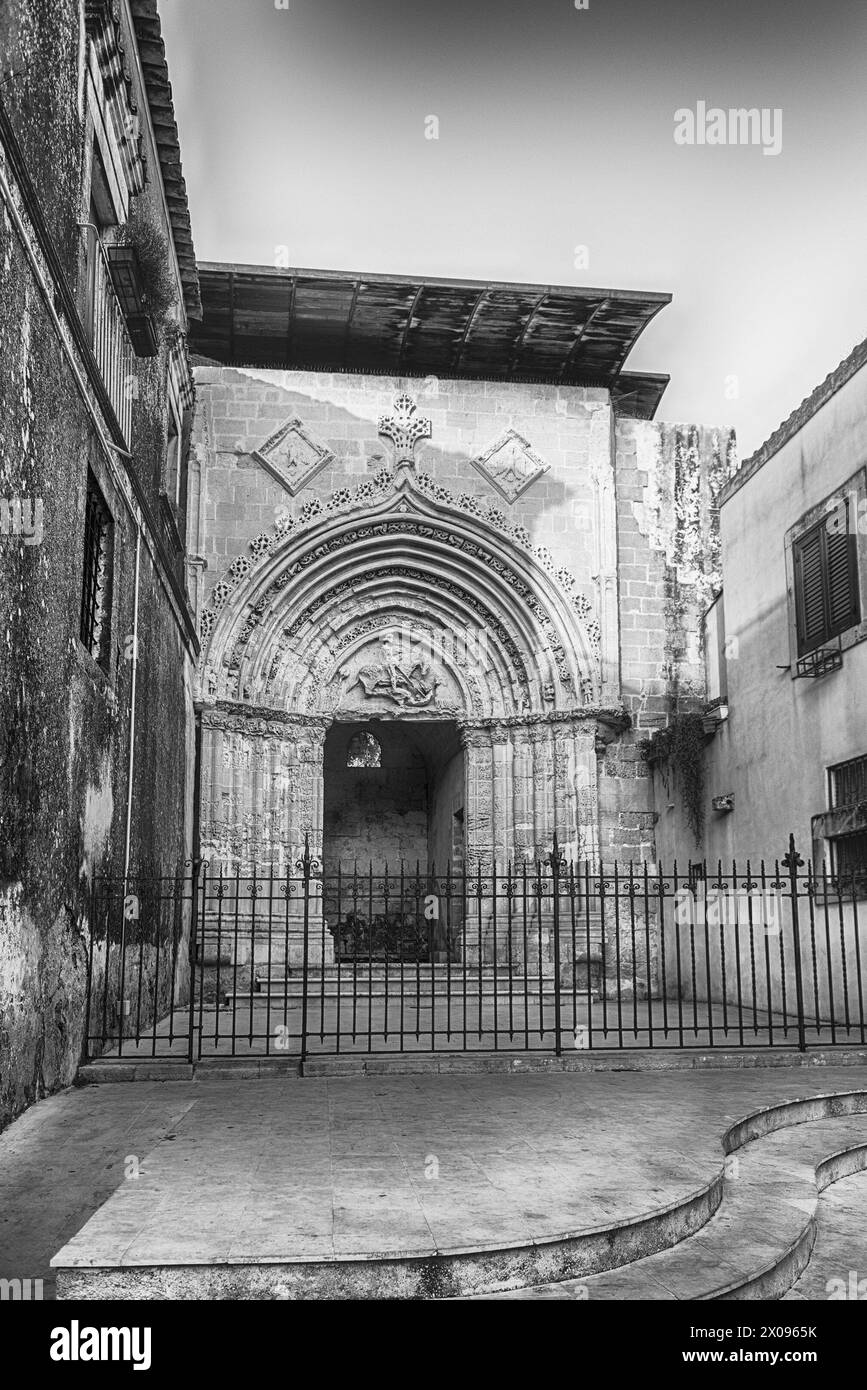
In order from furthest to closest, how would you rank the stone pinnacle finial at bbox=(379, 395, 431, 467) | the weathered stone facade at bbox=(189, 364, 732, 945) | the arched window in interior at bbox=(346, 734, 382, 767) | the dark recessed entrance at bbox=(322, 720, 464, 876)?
the arched window in interior at bbox=(346, 734, 382, 767)
the dark recessed entrance at bbox=(322, 720, 464, 876)
the stone pinnacle finial at bbox=(379, 395, 431, 467)
the weathered stone facade at bbox=(189, 364, 732, 945)

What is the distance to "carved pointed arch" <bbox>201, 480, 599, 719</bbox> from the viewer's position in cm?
1600

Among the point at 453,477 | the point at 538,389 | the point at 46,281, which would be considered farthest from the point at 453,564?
the point at 46,281

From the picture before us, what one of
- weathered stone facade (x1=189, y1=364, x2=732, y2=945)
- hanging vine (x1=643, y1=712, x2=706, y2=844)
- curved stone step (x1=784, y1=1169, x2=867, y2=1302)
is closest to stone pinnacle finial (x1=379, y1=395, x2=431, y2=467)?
weathered stone facade (x1=189, y1=364, x2=732, y2=945)

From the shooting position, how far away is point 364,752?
22828 millimetres

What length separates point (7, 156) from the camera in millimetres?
6137

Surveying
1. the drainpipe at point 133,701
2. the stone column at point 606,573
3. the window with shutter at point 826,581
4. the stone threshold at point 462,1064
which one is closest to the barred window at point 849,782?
the window with shutter at point 826,581

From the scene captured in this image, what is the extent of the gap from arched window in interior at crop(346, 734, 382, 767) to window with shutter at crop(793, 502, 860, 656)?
1167cm

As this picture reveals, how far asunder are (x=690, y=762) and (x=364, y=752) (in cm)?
920

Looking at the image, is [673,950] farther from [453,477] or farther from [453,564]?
[453,477]

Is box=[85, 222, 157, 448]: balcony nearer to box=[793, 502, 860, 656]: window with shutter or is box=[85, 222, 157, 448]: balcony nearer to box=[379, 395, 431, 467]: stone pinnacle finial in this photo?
box=[379, 395, 431, 467]: stone pinnacle finial

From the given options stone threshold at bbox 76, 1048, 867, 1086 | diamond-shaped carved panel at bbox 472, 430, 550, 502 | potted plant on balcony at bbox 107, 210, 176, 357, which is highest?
diamond-shaped carved panel at bbox 472, 430, 550, 502

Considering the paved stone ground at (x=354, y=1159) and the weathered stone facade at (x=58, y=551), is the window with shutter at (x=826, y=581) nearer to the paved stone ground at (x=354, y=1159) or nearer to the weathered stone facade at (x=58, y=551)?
the paved stone ground at (x=354, y=1159)

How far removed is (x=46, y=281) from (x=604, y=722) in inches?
416

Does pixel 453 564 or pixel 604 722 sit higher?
pixel 453 564
